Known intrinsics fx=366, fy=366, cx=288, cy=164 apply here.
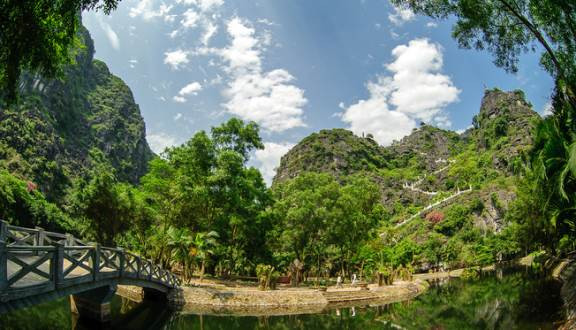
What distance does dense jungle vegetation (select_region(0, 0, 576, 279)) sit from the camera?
11.8 metres

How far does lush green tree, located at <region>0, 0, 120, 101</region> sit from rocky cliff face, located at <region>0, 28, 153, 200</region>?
1681 inches

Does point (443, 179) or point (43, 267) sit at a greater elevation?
point (443, 179)

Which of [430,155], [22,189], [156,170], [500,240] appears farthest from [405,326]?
[430,155]

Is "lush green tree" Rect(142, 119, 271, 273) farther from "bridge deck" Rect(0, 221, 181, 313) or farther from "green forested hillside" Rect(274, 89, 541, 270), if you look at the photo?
"green forested hillside" Rect(274, 89, 541, 270)

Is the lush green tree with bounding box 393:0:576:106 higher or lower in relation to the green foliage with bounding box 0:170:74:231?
higher

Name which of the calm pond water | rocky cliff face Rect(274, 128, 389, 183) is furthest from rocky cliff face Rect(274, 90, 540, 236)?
the calm pond water

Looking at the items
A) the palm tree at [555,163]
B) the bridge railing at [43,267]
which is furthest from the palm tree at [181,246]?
the palm tree at [555,163]

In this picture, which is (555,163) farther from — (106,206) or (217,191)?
(106,206)

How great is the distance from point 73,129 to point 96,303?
130 metres

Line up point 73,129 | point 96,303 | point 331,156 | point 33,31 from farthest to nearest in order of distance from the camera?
point 73,129 < point 331,156 < point 96,303 < point 33,31

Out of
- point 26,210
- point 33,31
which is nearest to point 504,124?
point 26,210

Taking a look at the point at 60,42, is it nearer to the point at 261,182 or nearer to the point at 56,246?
the point at 56,246

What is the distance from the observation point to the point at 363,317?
65.3 feet

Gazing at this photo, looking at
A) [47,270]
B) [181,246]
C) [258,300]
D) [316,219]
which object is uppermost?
[316,219]
